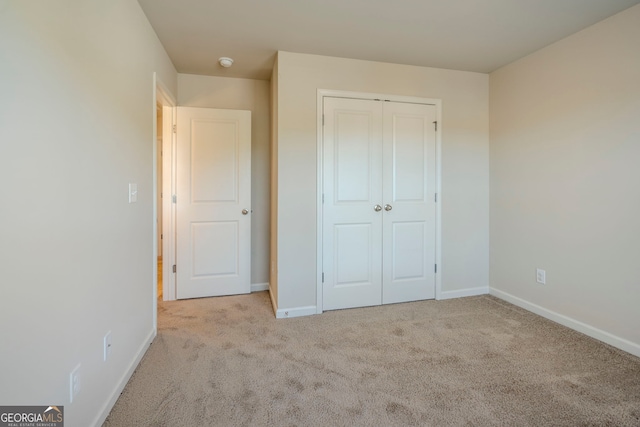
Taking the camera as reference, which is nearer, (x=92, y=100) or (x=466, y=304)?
(x=92, y=100)

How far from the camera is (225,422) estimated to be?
1399 mm

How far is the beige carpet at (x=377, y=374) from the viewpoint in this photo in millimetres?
1447

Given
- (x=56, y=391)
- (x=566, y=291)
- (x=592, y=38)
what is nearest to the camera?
(x=56, y=391)

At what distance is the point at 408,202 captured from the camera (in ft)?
9.60

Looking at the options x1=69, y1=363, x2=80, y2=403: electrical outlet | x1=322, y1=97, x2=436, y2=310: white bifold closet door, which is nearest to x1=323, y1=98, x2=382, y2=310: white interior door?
x1=322, y1=97, x2=436, y2=310: white bifold closet door

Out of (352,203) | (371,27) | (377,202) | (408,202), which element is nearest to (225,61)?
(371,27)

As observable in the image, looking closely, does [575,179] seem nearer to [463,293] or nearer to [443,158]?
[443,158]

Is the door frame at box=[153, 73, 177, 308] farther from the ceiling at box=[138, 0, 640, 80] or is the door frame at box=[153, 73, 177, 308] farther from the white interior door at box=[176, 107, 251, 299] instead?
the ceiling at box=[138, 0, 640, 80]

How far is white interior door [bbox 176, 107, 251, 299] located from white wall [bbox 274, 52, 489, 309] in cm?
73

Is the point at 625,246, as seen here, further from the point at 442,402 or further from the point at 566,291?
the point at 442,402

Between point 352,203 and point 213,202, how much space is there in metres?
1.51

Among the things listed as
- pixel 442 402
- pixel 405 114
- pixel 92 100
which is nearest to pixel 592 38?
pixel 405 114

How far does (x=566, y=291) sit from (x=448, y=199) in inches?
49.7

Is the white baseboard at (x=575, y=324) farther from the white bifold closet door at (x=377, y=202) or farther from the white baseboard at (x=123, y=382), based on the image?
the white baseboard at (x=123, y=382)
